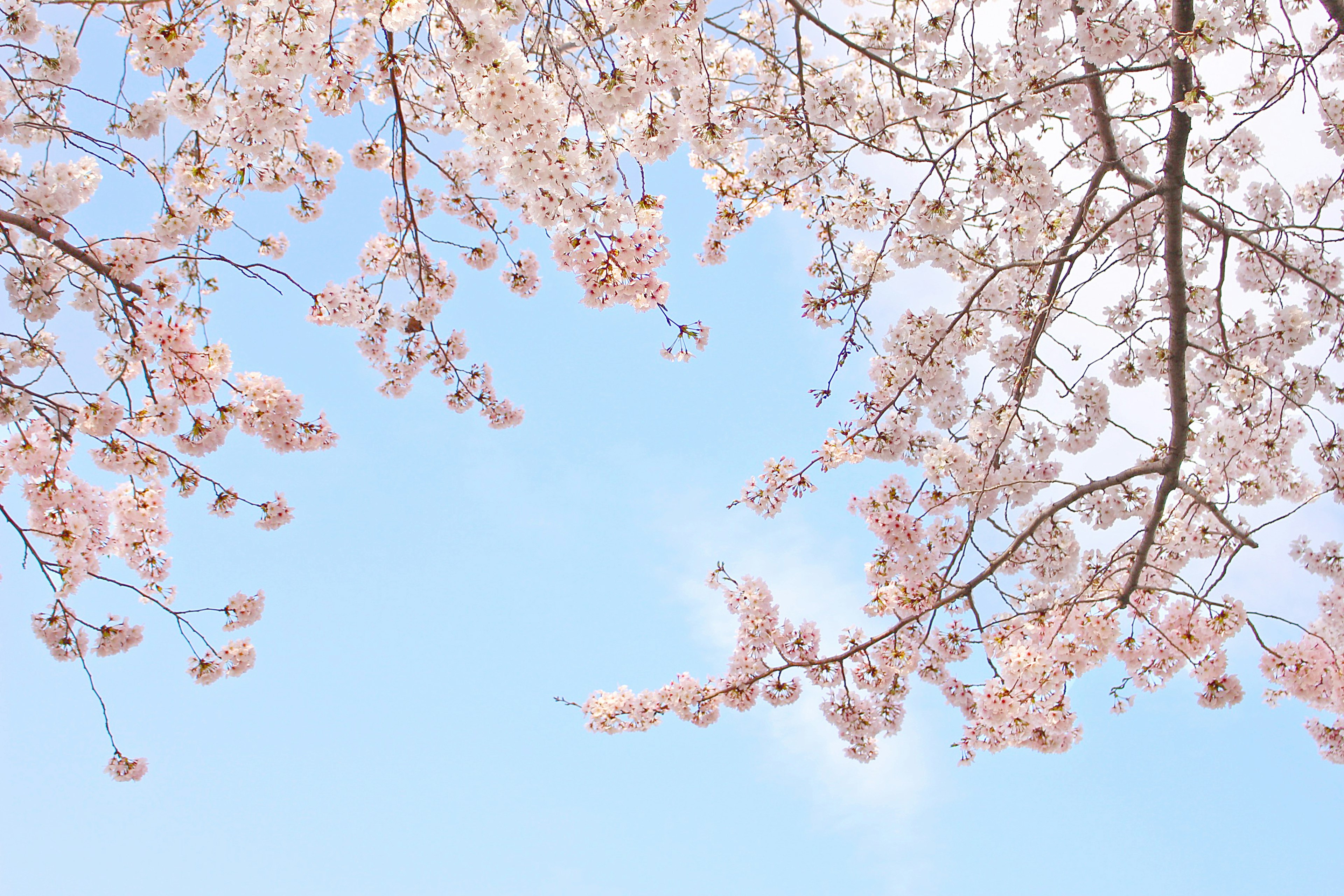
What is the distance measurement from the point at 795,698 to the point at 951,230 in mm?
3180

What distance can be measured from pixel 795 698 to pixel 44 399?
4.40m

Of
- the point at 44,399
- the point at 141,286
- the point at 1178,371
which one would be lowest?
the point at 44,399

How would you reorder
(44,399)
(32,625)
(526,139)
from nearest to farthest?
(526,139)
(44,399)
(32,625)

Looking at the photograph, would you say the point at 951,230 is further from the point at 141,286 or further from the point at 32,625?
the point at 32,625

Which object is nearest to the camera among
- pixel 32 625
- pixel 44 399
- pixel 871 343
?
pixel 44 399

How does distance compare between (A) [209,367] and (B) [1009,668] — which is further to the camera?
(B) [1009,668]

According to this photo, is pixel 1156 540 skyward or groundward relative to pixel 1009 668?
skyward

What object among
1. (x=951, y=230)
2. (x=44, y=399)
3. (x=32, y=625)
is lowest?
(x=32, y=625)

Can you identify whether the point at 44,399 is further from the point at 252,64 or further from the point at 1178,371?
the point at 1178,371

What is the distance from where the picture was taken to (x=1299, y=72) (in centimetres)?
367

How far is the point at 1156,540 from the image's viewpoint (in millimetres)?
5531

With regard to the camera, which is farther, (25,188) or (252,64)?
(25,188)

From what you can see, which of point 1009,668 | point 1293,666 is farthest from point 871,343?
point 1293,666

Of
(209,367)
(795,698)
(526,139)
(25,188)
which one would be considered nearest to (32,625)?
(209,367)
